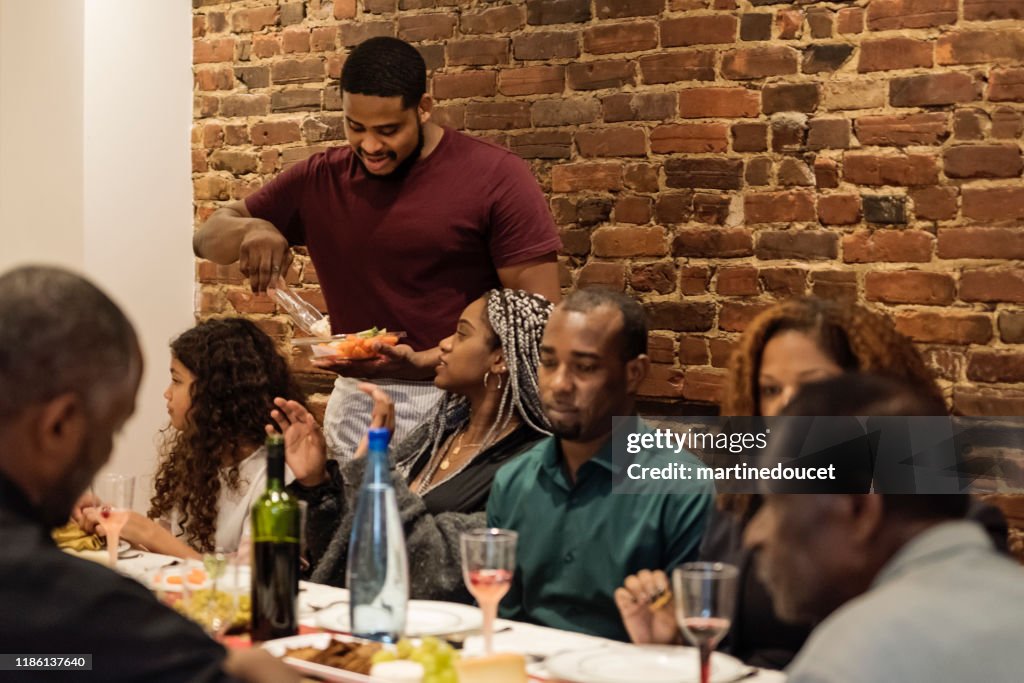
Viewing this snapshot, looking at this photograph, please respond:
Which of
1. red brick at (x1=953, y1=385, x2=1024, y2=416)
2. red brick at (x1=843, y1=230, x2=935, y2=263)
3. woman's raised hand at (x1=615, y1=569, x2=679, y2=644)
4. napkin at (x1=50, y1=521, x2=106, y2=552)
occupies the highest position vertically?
red brick at (x1=843, y1=230, x2=935, y2=263)

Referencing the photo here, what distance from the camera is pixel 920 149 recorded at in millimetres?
3145

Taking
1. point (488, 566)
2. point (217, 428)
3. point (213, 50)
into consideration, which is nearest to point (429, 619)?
point (488, 566)

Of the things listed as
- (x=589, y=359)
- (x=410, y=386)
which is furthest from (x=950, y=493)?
(x=410, y=386)

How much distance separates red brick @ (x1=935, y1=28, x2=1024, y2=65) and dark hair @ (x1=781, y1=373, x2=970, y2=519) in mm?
2035

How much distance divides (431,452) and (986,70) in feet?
5.18

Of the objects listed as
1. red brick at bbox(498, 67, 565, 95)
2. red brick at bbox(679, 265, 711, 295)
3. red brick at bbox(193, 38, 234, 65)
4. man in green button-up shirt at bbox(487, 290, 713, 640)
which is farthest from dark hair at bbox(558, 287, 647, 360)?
red brick at bbox(193, 38, 234, 65)

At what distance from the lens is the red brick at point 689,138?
341cm

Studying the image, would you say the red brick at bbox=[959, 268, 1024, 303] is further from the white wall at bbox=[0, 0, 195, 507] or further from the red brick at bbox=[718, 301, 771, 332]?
the white wall at bbox=[0, 0, 195, 507]

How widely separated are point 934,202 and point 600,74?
3.23 feet

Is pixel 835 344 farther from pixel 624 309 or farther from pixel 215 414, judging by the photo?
pixel 215 414

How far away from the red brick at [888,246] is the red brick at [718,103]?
1.41 feet

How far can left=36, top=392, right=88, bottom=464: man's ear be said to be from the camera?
4.05 ft

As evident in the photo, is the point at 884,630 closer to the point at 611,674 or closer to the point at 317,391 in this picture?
the point at 611,674

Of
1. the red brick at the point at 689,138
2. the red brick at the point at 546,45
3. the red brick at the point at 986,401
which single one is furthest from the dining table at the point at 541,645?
the red brick at the point at 546,45
